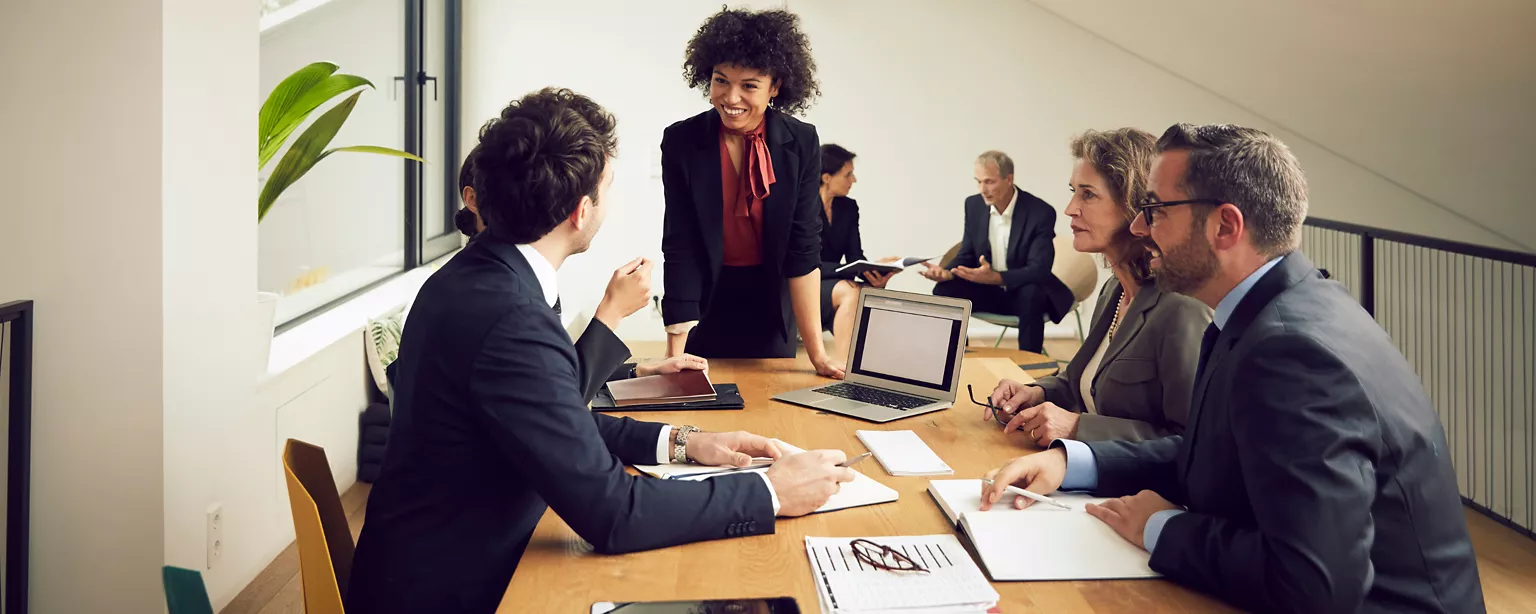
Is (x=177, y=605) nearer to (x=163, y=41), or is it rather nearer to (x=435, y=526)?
(x=435, y=526)

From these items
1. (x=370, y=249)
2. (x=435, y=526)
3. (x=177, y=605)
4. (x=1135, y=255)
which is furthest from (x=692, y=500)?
(x=370, y=249)

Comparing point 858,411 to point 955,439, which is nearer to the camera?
point 955,439

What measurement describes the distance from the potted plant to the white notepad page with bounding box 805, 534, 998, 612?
78.2 inches

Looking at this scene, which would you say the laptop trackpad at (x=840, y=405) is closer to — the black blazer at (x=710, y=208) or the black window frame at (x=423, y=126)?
the black blazer at (x=710, y=208)

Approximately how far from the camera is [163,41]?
2266 mm

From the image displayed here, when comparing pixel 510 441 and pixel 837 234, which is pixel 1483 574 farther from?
pixel 510 441

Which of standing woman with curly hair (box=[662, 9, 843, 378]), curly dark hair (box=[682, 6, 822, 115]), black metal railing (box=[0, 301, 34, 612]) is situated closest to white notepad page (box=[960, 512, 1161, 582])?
standing woman with curly hair (box=[662, 9, 843, 378])

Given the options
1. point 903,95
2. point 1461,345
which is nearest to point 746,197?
point 903,95

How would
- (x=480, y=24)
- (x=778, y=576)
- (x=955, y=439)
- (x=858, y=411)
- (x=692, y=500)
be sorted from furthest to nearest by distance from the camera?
Result: (x=480, y=24) → (x=858, y=411) → (x=955, y=439) → (x=692, y=500) → (x=778, y=576)

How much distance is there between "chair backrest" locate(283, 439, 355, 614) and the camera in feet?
4.64

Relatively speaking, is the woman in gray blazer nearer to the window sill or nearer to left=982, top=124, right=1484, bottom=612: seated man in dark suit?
left=982, top=124, right=1484, bottom=612: seated man in dark suit

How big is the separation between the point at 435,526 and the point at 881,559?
599 millimetres

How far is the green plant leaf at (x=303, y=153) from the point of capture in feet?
9.84

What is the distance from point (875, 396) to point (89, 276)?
1.64m
